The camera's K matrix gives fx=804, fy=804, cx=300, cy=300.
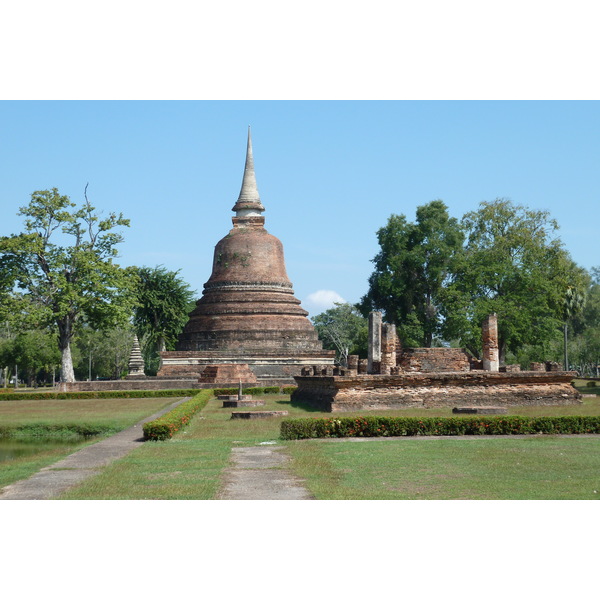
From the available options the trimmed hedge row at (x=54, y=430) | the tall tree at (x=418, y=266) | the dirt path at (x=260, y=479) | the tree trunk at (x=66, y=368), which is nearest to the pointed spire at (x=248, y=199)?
the tall tree at (x=418, y=266)

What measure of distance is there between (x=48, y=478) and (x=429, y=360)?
1594cm

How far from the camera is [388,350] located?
24172 mm

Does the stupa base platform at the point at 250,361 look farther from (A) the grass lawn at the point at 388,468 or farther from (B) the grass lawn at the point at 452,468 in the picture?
(B) the grass lawn at the point at 452,468

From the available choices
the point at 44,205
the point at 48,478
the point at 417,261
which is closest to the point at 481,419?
the point at 48,478

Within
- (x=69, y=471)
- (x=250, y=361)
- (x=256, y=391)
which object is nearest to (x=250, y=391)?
(x=256, y=391)

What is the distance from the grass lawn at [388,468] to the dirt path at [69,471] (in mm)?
264

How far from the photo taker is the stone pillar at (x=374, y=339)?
1008 inches

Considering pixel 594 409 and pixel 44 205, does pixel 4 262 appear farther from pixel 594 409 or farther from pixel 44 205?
pixel 594 409

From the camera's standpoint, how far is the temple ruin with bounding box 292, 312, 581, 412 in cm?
2150

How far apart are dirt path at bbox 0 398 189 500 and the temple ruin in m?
7.25

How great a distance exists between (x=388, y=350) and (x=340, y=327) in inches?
1945

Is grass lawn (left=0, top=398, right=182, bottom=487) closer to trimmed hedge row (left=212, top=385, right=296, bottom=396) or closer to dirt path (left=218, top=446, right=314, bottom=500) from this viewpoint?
trimmed hedge row (left=212, top=385, right=296, bottom=396)

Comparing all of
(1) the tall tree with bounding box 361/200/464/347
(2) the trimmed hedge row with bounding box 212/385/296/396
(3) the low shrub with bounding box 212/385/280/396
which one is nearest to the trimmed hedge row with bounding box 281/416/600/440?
(2) the trimmed hedge row with bounding box 212/385/296/396

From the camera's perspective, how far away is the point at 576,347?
57.7 meters
